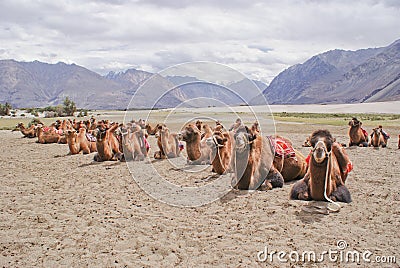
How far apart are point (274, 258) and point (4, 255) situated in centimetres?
416

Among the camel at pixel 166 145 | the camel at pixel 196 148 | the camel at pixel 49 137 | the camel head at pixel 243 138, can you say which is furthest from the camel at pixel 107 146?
the camel at pixel 49 137

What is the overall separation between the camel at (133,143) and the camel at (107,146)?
18.6 inches

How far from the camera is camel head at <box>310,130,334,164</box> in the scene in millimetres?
6914

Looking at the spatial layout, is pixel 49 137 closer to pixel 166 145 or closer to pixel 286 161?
pixel 166 145

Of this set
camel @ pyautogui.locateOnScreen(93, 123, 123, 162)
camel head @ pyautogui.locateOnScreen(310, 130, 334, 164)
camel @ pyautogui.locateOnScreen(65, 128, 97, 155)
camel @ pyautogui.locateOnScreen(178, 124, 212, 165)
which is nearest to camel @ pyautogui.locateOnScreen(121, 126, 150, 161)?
camel @ pyautogui.locateOnScreen(93, 123, 123, 162)

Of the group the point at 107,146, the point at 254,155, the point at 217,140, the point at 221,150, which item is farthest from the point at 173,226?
the point at 107,146

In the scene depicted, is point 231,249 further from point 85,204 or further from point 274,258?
point 85,204

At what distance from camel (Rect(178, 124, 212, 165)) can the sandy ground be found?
9.11ft

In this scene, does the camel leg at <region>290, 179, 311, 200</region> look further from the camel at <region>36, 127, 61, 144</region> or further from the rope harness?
the camel at <region>36, 127, 61, 144</region>

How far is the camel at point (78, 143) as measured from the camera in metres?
17.4

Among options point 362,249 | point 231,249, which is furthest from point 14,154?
point 362,249

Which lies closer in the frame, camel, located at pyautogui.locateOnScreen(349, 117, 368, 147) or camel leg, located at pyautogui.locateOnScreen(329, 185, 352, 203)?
camel leg, located at pyautogui.locateOnScreen(329, 185, 352, 203)

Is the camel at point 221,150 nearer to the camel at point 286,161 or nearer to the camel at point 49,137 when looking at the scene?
the camel at point 286,161

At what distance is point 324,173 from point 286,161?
105 inches
